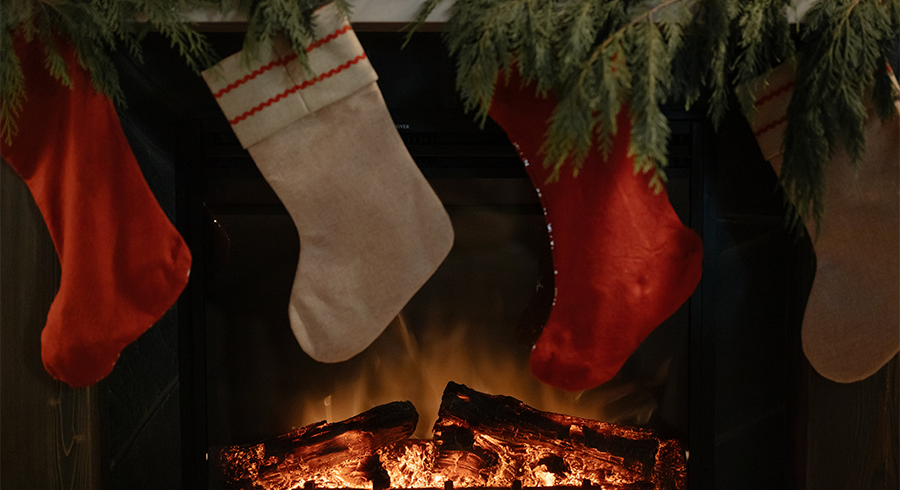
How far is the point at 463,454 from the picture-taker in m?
1.34

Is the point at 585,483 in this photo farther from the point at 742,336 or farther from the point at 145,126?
the point at 145,126

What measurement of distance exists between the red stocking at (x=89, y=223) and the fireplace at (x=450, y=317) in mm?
183

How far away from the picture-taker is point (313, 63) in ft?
3.46

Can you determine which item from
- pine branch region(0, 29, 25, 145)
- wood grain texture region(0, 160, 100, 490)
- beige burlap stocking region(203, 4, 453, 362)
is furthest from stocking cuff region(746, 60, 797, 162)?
wood grain texture region(0, 160, 100, 490)

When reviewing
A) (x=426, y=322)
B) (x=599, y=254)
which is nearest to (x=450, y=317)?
(x=426, y=322)

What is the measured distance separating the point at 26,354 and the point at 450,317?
0.90m

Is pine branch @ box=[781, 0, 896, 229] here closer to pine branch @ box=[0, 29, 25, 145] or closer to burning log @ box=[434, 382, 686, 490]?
burning log @ box=[434, 382, 686, 490]

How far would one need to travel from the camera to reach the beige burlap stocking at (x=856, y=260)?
1096mm

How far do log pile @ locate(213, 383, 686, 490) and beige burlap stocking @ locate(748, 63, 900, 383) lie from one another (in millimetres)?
435

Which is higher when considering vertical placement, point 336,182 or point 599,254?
point 336,182

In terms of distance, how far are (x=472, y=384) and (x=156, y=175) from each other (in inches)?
34.7

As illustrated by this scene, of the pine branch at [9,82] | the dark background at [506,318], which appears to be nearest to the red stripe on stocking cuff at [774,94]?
the dark background at [506,318]

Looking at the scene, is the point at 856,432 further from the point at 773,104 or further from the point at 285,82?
the point at 285,82

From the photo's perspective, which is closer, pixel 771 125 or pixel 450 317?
pixel 771 125
